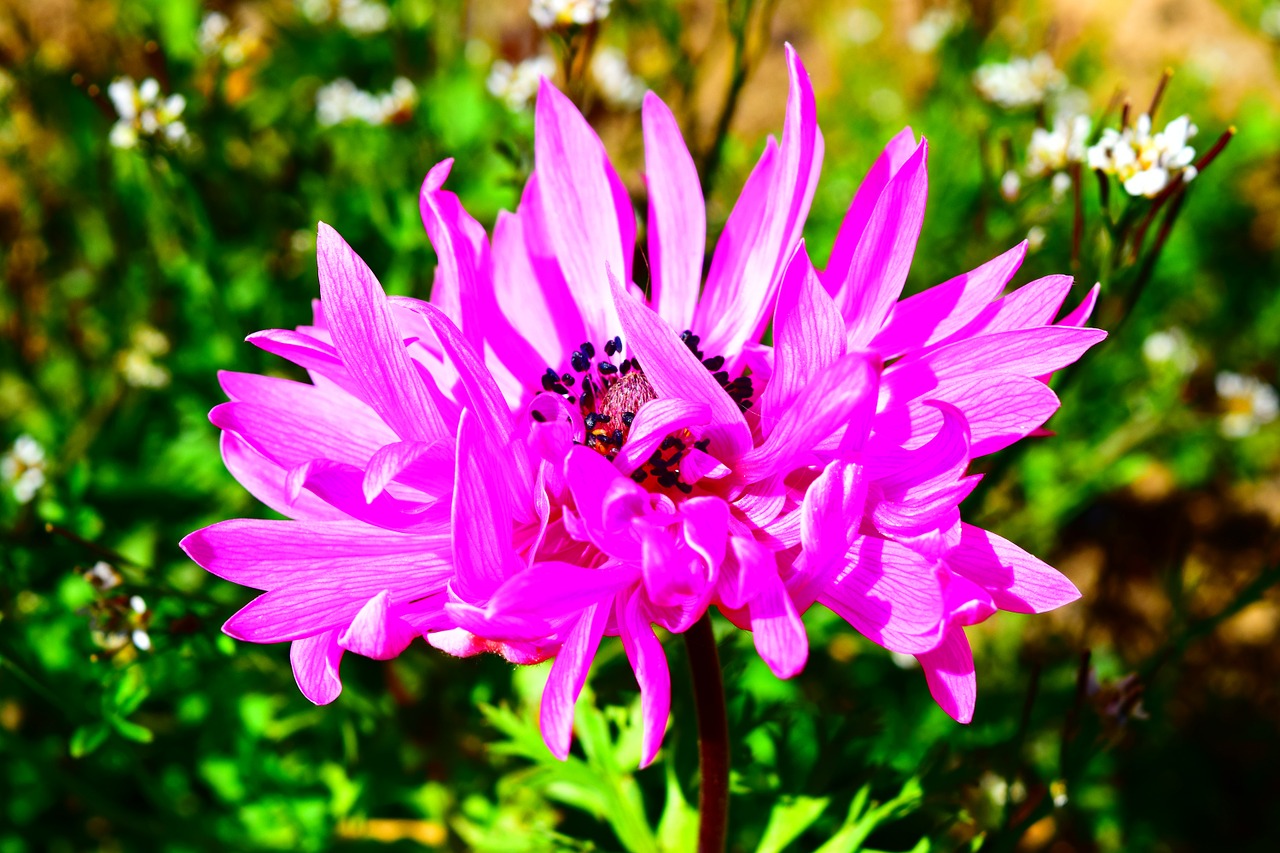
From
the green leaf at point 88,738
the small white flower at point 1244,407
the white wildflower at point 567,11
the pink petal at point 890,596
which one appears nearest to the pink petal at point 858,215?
the pink petal at point 890,596

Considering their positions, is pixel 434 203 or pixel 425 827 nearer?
pixel 434 203

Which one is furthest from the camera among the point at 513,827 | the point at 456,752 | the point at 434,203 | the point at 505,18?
the point at 505,18

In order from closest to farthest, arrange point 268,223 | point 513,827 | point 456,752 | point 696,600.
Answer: point 696,600 → point 513,827 → point 456,752 → point 268,223

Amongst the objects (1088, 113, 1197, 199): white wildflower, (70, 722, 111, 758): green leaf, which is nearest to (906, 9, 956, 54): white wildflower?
(1088, 113, 1197, 199): white wildflower

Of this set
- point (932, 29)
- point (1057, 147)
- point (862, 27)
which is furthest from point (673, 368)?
point (862, 27)

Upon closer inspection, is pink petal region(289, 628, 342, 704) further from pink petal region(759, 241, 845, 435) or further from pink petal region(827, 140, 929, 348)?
pink petal region(827, 140, 929, 348)

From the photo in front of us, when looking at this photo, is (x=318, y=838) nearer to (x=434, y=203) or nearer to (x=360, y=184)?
(x=434, y=203)

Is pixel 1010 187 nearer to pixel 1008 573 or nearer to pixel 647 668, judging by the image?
pixel 1008 573

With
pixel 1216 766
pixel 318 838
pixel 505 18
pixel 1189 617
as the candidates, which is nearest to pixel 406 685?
pixel 318 838
